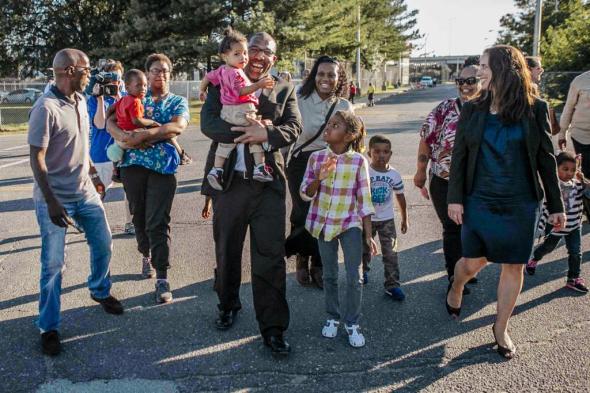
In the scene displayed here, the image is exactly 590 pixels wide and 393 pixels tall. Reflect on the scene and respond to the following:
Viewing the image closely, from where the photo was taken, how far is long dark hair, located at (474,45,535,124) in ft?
10.9

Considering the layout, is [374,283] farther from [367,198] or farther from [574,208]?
[574,208]

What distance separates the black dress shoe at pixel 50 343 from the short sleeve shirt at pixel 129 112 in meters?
1.72

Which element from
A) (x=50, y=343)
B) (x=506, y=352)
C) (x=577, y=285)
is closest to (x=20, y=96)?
(x=50, y=343)

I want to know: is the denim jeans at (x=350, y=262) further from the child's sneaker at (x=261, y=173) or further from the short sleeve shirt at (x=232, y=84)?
the short sleeve shirt at (x=232, y=84)

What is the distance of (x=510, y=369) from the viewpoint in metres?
3.39

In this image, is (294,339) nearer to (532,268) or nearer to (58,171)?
(58,171)

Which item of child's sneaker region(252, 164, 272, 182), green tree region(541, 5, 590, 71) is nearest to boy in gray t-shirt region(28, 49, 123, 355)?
child's sneaker region(252, 164, 272, 182)

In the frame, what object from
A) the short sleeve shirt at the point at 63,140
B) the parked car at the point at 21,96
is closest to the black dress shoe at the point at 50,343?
the short sleeve shirt at the point at 63,140

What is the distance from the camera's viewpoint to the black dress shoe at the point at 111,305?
427 cm

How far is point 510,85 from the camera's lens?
131 inches

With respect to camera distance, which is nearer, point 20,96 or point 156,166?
point 156,166

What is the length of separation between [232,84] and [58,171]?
4.43 feet

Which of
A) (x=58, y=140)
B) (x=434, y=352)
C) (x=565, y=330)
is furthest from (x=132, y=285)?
(x=565, y=330)

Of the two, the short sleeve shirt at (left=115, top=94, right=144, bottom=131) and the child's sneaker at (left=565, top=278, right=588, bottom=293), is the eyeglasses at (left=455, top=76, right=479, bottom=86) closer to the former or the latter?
the child's sneaker at (left=565, top=278, right=588, bottom=293)
